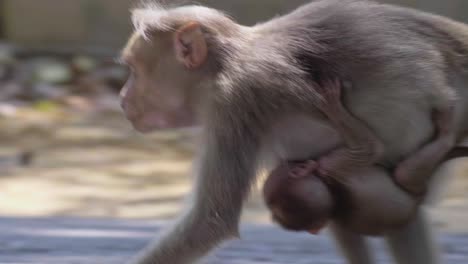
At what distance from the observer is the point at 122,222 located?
13.2 ft

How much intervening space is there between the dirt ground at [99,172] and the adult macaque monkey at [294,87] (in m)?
2.28

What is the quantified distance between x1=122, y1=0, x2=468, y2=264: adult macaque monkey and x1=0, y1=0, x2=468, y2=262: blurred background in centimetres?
29

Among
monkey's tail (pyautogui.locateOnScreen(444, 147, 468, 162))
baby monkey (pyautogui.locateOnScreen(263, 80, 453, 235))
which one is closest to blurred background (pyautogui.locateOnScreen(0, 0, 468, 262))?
monkey's tail (pyautogui.locateOnScreen(444, 147, 468, 162))

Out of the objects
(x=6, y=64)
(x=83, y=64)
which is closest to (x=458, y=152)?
(x=83, y=64)

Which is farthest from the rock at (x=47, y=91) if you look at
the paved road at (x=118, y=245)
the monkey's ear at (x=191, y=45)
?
the monkey's ear at (x=191, y=45)

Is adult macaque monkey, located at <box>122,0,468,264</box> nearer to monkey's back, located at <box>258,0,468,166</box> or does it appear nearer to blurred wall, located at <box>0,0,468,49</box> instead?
monkey's back, located at <box>258,0,468,166</box>

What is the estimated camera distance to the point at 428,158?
2297 mm

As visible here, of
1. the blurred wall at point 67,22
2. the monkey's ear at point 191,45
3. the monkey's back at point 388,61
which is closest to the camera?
the monkey's back at point 388,61

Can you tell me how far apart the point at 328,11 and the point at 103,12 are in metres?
6.75

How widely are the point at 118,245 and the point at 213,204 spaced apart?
1055 mm

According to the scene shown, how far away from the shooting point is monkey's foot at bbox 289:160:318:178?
92.7 inches

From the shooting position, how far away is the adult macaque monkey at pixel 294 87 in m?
2.31

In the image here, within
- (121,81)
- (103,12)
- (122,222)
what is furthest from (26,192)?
(103,12)

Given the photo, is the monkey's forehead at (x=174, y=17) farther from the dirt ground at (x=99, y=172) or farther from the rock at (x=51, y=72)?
the rock at (x=51, y=72)
